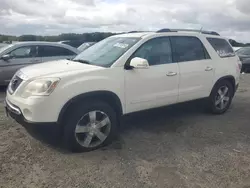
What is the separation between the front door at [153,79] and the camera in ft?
15.0

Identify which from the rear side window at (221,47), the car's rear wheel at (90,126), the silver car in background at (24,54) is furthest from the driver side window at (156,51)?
the silver car in background at (24,54)

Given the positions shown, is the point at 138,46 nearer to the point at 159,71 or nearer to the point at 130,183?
the point at 159,71

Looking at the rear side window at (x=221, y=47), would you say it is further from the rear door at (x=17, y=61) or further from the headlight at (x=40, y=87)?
the rear door at (x=17, y=61)

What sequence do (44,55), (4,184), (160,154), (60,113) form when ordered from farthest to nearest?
(44,55)
(160,154)
(60,113)
(4,184)

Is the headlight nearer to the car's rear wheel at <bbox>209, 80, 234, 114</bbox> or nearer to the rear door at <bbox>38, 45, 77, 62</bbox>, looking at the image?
the car's rear wheel at <bbox>209, 80, 234, 114</bbox>

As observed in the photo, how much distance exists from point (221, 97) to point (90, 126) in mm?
3271

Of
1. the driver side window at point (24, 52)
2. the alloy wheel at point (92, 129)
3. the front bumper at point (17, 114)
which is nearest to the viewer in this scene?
the front bumper at point (17, 114)

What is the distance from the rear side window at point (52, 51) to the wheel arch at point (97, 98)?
534cm

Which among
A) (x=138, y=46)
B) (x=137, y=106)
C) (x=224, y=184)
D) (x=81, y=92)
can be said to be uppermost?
(x=138, y=46)

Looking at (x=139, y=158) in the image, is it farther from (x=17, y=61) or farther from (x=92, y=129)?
(x=17, y=61)

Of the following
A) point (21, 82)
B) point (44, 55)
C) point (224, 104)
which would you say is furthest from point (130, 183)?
point (44, 55)

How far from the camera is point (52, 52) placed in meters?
9.30

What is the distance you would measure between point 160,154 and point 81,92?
4.63 feet

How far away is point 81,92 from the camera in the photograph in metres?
4.02
